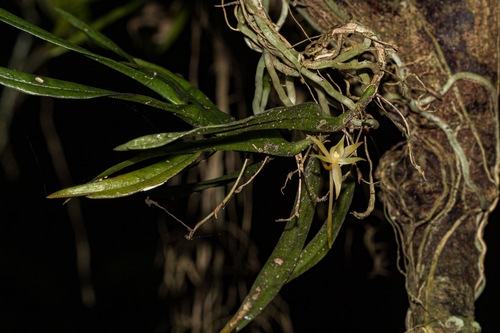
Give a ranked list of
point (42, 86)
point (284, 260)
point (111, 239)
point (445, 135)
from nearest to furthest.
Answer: point (42, 86) → point (284, 260) → point (445, 135) → point (111, 239)

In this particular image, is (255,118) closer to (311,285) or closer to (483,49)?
(483,49)

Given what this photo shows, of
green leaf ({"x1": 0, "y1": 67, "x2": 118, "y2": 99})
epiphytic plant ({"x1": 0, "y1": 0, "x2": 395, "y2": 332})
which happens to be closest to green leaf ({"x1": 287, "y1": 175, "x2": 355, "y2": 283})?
epiphytic plant ({"x1": 0, "y1": 0, "x2": 395, "y2": 332})

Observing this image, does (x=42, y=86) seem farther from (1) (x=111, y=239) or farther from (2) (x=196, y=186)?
(1) (x=111, y=239)

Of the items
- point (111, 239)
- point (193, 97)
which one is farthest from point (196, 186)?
point (111, 239)

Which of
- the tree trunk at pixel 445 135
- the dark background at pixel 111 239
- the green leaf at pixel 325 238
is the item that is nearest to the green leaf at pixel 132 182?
the green leaf at pixel 325 238

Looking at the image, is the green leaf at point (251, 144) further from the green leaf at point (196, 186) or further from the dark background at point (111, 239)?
the dark background at point (111, 239)

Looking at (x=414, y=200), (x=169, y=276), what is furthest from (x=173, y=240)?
(x=414, y=200)

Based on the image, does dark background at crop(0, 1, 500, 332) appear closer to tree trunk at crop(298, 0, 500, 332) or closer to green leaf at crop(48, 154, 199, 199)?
tree trunk at crop(298, 0, 500, 332)
